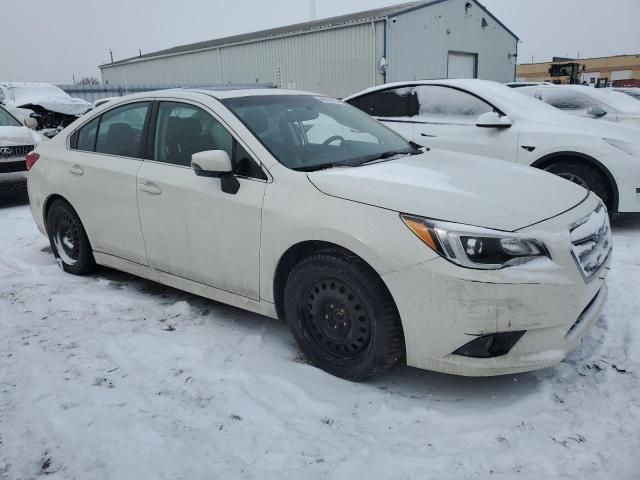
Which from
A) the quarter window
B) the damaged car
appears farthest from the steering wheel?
the damaged car

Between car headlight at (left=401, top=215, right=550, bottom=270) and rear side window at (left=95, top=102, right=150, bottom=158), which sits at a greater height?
rear side window at (left=95, top=102, right=150, bottom=158)

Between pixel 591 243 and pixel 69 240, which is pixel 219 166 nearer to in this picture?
pixel 591 243

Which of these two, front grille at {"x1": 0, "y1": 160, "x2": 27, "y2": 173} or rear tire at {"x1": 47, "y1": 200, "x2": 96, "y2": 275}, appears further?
front grille at {"x1": 0, "y1": 160, "x2": 27, "y2": 173}

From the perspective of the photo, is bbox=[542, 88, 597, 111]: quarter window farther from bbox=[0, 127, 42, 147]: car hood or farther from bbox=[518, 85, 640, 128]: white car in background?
bbox=[0, 127, 42, 147]: car hood

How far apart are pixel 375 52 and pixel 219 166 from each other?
21148 millimetres

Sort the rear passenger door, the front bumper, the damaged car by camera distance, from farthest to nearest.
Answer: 1. the damaged car
2. the rear passenger door
3. the front bumper

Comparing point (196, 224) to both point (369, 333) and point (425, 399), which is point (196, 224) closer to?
point (369, 333)

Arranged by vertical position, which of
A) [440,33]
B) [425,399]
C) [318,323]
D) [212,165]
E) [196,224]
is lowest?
[425,399]

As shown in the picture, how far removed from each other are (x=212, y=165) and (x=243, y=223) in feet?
1.23

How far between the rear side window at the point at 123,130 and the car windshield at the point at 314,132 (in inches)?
32.3

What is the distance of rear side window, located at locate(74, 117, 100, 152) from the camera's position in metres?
4.31

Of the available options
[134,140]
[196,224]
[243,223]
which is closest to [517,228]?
[243,223]

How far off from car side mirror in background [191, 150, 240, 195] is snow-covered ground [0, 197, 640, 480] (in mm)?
980

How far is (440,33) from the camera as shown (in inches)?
995
